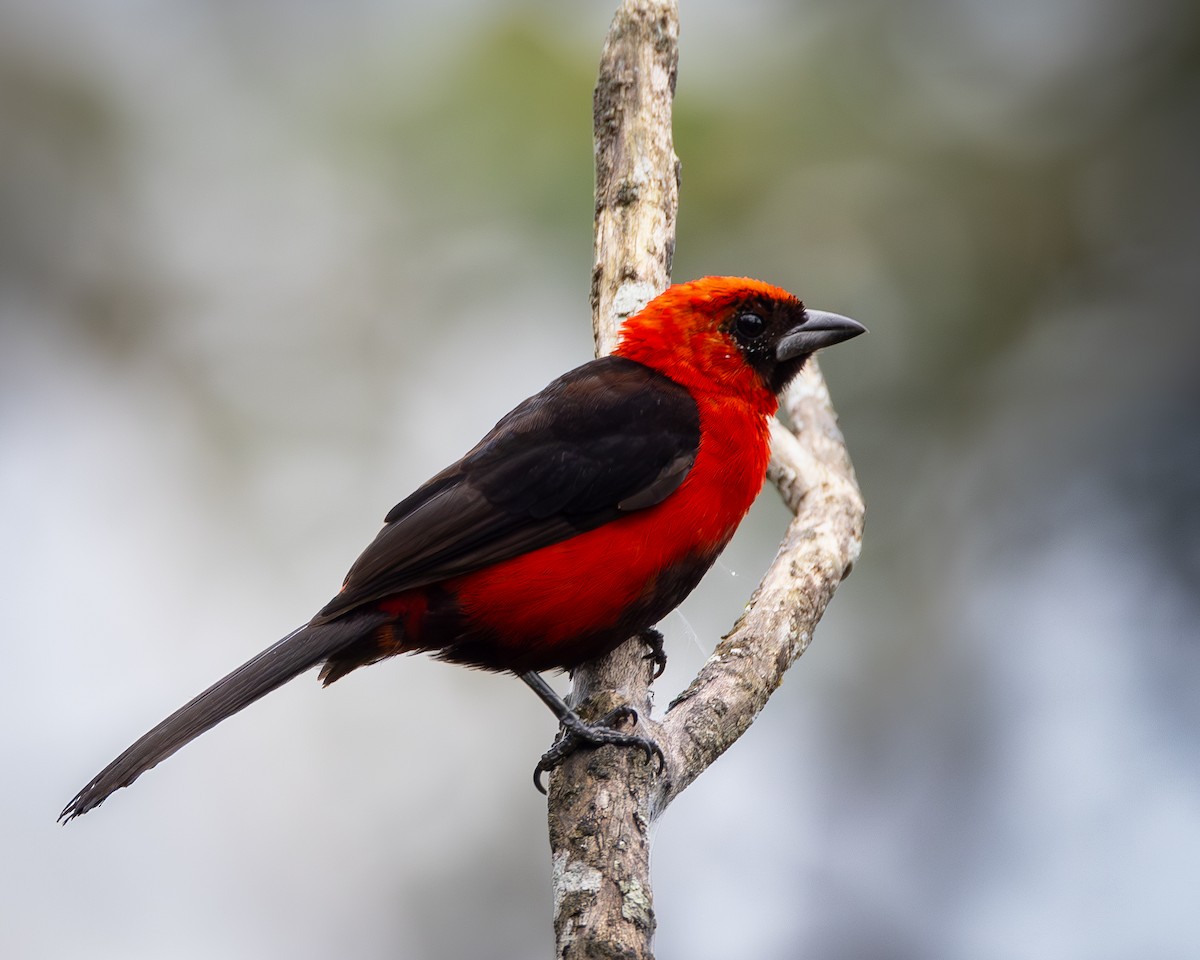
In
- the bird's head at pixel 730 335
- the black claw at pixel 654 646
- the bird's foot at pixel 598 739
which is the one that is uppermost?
the bird's head at pixel 730 335

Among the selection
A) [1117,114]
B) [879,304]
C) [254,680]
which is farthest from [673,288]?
[1117,114]

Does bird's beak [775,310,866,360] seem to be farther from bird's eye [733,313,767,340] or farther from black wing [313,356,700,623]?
black wing [313,356,700,623]

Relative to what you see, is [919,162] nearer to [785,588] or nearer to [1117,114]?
[1117,114]

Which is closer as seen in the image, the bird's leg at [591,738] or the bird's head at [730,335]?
the bird's leg at [591,738]

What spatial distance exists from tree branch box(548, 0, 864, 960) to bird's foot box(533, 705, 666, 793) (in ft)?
0.09

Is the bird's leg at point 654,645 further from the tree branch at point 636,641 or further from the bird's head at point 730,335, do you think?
the bird's head at point 730,335

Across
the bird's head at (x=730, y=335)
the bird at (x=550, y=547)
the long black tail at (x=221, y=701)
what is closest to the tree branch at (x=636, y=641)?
the bird at (x=550, y=547)

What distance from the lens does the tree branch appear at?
8.64 ft

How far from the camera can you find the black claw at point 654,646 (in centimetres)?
371

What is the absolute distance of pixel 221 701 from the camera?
314 centimetres

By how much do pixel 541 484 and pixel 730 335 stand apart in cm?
82

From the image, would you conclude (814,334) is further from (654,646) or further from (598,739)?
(598,739)

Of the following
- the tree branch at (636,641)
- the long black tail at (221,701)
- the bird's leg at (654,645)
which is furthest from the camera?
the bird's leg at (654,645)

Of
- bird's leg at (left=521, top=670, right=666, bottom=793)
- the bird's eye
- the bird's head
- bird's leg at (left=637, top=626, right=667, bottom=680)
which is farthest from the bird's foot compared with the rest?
the bird's eye
